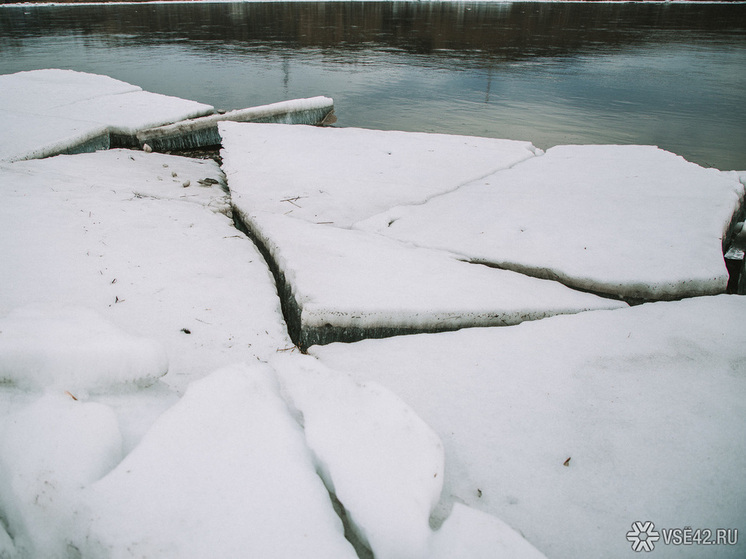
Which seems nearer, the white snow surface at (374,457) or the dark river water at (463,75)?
the white snow surface at (374,457)

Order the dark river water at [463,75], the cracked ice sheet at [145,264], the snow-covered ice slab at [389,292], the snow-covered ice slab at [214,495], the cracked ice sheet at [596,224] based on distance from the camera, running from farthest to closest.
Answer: the dark river water at [463,75]
the cracked ice sheet at [596,224]
the snow-covered ice slab at [389,292]
the cracked ice sheet at [145,264]
the snow-covered ice slab at [214,495]

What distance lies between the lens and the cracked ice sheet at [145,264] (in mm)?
1407

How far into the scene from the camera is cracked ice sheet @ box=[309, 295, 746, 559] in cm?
93

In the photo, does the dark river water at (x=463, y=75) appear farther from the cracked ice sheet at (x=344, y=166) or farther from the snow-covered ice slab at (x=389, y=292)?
the snow-covered ice slab at (x=389, y=292)

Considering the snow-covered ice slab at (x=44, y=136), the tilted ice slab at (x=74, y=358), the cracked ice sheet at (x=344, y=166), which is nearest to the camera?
the tilted ice slab at (x=74, y=358)

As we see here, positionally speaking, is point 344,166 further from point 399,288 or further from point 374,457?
point 374,457

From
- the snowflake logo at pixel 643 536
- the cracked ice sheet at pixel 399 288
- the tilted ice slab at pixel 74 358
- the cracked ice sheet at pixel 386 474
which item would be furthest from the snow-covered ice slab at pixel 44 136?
the snowflake logo at pixel 643 536

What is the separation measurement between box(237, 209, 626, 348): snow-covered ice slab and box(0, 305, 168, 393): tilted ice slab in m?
0.54

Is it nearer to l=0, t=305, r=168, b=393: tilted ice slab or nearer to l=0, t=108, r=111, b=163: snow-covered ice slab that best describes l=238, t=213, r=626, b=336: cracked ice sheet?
l=0, t=305, r=168, b=393: tilted ice slab

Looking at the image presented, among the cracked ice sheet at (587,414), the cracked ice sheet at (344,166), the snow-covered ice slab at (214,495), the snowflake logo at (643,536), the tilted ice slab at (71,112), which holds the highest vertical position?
the tilted ice slab at (71,112)

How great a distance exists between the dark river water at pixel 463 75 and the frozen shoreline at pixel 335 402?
3.55 metres

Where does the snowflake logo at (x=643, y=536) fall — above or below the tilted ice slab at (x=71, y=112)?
below

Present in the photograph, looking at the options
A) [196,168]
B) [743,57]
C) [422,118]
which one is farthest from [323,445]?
[743,57]

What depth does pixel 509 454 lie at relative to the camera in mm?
1051
